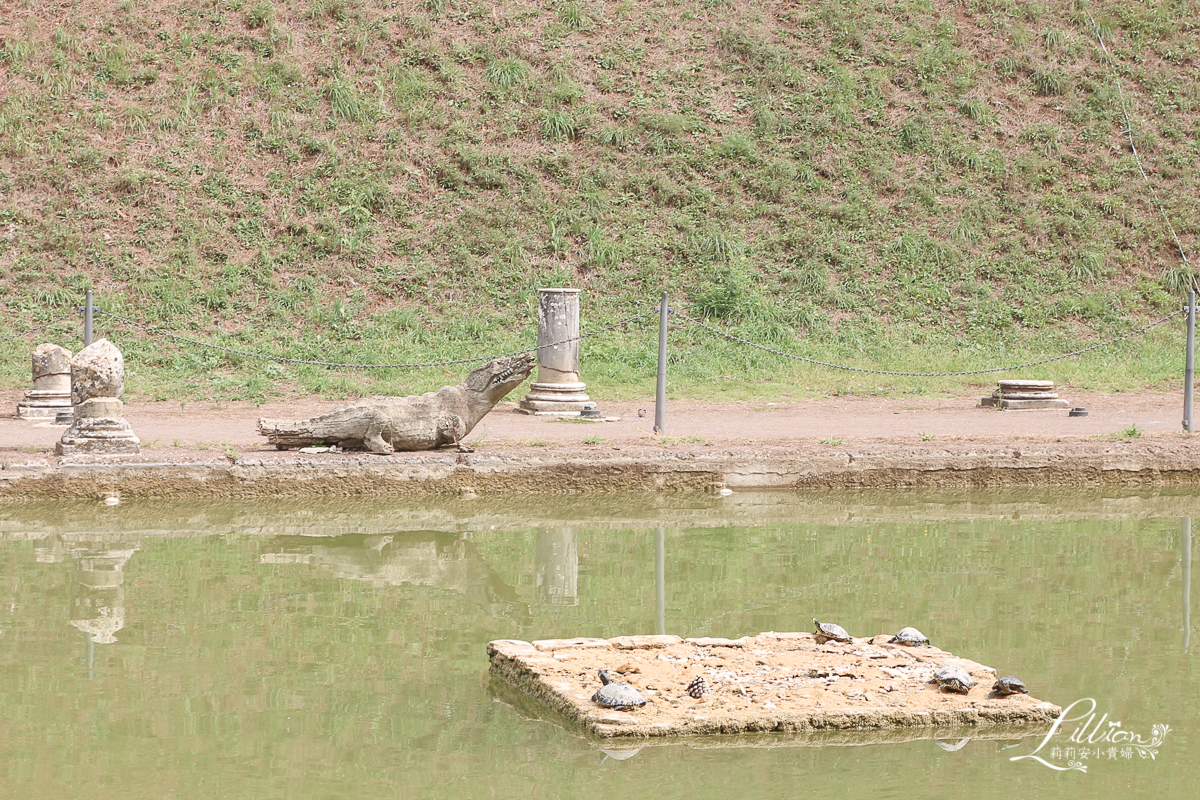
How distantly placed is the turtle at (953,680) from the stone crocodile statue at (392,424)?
6.51m

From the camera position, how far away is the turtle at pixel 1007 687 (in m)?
6.14

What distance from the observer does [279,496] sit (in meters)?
11.1

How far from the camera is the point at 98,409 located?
11.7m

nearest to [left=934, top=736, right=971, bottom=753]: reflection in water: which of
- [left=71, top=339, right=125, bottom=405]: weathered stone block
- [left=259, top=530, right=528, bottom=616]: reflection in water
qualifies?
[left=259, top=530, right=528, bottom=616]: reflection in water

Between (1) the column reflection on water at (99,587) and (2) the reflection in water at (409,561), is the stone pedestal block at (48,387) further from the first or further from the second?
(2) the reflection in water at (409,561)

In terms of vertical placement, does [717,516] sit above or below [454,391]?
below

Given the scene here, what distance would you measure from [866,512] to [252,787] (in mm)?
6980

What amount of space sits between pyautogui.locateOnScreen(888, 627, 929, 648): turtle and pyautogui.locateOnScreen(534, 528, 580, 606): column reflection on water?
206 cm

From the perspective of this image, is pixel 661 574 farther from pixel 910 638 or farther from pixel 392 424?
pixel 392 424

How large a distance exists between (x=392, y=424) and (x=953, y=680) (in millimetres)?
6766

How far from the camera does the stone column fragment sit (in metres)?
11.5

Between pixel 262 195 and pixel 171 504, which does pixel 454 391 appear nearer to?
pixel 171 504

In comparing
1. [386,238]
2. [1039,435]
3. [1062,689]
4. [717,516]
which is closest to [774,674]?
[1062,689]

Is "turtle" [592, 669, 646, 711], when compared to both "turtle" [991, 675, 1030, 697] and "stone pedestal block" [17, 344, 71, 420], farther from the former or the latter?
"stone pedestal block" [17, 344, 71, 420]
